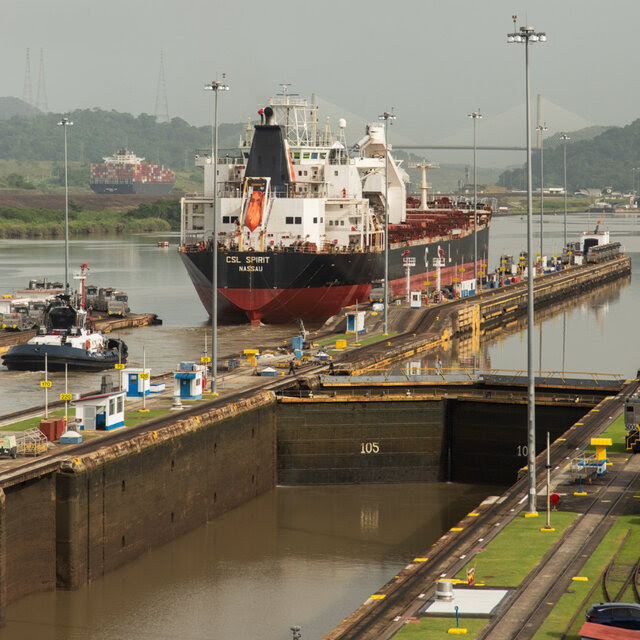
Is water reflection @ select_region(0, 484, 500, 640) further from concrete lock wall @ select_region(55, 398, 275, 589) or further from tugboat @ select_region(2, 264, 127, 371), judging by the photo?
tugboat @ select_region(2, 264, 127, 371)

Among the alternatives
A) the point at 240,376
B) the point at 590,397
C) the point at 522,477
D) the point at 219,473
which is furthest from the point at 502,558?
the point at 240,376

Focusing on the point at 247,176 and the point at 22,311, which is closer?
the point at 22,311

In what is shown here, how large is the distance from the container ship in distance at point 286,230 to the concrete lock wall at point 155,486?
43.4 m

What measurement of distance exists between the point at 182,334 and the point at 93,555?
56.0m

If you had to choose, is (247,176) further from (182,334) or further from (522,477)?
(522,477)

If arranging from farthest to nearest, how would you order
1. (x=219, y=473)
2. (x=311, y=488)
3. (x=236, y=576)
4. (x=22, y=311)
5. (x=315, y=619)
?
(x=22, y=311)
(x=311, y=488)
(x=219, y=473)
(x=236, y=576)
(x=315, y=619)

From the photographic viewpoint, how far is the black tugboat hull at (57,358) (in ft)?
227

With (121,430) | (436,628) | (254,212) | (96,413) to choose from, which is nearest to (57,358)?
(121,430)

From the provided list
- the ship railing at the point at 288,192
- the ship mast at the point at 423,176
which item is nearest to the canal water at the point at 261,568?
the ship railing at the point at 288,192

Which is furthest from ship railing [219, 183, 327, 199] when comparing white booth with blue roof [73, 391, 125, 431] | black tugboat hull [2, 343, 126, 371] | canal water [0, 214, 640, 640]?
white booth with blue roof [73, 391, 125, 431]

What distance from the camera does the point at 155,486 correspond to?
41844mm

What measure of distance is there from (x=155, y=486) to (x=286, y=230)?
58.5 m

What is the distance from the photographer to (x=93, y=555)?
3762 cm

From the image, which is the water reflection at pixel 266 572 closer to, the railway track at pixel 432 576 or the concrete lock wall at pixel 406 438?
the concrete lock wall at pixel 406 438
